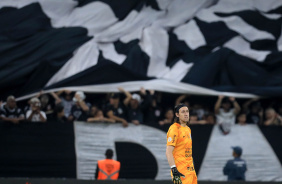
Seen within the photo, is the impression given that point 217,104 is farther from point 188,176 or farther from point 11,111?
point 188,176

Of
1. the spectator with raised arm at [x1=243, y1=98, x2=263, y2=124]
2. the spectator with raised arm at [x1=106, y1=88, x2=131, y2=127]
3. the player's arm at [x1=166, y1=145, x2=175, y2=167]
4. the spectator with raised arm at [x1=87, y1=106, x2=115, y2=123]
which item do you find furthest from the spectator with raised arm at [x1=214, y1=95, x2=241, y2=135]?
the player's arm at [x1=166, y1=145, x2=175, y2=167]

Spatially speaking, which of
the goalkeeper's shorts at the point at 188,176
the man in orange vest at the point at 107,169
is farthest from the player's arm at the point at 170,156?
the man in orange vest at the point at 107,169

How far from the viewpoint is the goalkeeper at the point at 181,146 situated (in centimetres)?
707

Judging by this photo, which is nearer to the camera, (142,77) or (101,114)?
(101,114)

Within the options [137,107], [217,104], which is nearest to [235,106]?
[217,104]

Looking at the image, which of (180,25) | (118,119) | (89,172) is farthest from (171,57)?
(89,172)

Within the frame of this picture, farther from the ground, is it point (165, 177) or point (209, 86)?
point (209, 86)

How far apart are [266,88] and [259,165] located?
1.83 metres

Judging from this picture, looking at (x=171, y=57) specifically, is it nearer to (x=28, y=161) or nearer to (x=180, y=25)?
(x=180, y=25)

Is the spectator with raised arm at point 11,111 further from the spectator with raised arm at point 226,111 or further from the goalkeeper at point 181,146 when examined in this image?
the goalkeeper at point 181,146

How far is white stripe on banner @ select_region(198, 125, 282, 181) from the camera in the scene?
38.6ft

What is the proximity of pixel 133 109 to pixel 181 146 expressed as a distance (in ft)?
14.6

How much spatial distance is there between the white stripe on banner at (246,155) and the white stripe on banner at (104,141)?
1.01 m

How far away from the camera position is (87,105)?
468 inches
